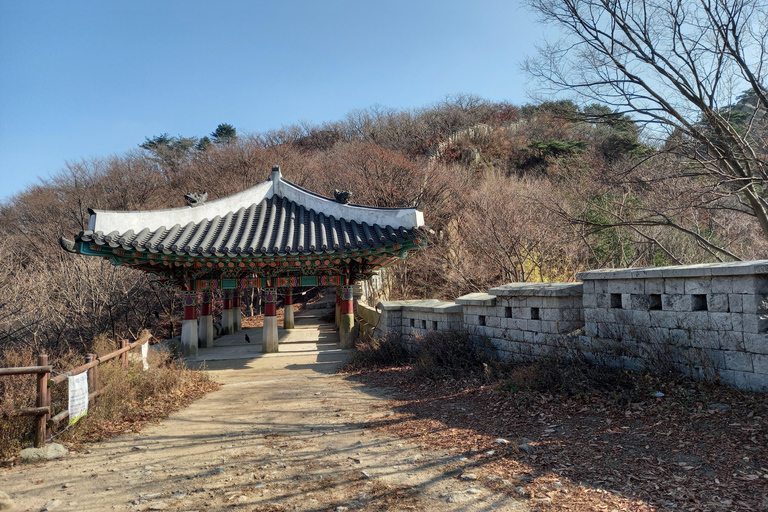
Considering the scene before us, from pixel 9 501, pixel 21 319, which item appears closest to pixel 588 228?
pixel 9 501

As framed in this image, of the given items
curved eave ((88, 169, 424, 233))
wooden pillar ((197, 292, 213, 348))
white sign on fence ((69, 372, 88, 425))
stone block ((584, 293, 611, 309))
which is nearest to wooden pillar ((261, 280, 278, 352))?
wooden pillar ((197, 292, 213, 348))

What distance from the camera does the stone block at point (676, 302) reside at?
594 cm

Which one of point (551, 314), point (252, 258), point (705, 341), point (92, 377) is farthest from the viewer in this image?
point (252, 258)

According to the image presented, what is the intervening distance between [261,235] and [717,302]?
389 inches

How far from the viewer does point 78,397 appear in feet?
20.1

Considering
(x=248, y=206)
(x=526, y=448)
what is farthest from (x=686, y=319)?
(x=248, y=206)

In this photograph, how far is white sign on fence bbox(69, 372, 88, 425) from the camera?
234 inches

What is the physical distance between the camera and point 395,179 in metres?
24.3

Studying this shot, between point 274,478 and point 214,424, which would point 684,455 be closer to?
point 274,478

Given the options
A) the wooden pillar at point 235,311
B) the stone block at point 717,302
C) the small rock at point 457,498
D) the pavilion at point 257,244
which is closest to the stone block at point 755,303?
the stone block at point 717,302

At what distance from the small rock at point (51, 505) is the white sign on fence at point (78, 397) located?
74.9 inches

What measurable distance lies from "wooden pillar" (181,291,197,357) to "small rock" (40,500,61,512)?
8259 mm

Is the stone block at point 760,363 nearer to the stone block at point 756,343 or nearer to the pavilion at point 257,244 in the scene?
the stone block at point 756,343

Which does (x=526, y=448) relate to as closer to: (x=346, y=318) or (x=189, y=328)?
(x=346, y=318)
